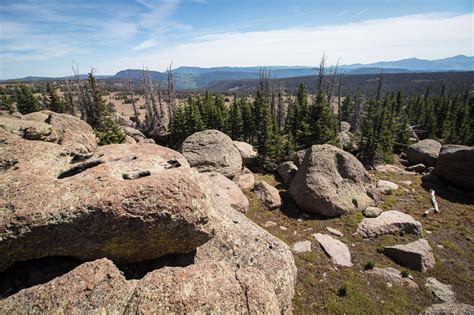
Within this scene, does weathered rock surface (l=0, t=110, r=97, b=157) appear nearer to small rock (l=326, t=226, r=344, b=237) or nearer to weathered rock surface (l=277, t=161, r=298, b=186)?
small rock (l=326, t=226, r=344, b=237)

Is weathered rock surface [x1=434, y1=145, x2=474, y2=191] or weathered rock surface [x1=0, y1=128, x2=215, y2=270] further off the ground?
weathered rock surface [x1=0, y1=128, x2=215, y2=270]

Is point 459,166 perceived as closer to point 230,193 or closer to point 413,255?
point 413,255

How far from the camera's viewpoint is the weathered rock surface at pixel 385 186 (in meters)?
30.0

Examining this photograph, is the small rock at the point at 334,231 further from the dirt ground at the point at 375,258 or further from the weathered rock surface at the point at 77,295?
the weathered rock surface at the point at 77,295

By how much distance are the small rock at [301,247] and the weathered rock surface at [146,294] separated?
36.6 ft

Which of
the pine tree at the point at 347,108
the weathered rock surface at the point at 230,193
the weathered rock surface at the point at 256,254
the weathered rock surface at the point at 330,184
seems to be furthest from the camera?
the pine tree at the point at 347,108

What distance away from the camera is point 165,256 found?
10.7 meters

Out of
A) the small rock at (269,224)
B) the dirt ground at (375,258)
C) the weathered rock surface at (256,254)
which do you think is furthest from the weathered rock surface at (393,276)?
the weathered rock surface at (256,254)

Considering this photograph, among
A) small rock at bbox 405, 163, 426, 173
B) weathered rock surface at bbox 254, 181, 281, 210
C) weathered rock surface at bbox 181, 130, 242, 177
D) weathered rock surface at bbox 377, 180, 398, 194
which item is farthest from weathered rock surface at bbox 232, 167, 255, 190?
small rock at bbox 405, 163, 426, 173

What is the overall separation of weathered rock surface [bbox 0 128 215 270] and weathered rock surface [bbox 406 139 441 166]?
4662 cm

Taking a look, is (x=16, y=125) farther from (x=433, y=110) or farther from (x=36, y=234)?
(x=433, y=110)

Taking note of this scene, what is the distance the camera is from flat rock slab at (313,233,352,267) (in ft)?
60.0

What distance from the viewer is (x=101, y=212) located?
27.8 ft

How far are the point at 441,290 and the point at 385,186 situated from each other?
1644 cm
